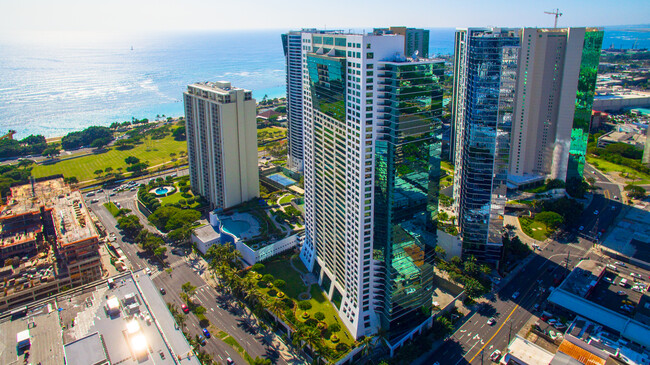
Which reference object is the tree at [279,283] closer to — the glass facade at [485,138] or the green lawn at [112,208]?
the glass facade at [485,138]

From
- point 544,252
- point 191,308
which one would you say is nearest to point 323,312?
point 191,308

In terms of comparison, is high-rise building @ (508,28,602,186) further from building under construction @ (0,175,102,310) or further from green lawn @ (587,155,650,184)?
building under construction @ (0,175,102,310)

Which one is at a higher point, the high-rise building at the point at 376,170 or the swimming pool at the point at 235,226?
the high-rise building at the point at 376,170

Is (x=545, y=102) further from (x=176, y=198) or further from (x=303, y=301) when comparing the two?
(x=176, y=198)

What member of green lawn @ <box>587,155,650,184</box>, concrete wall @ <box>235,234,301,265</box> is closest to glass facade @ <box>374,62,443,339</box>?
concrete wall @ <box>235,234,301,265</box>

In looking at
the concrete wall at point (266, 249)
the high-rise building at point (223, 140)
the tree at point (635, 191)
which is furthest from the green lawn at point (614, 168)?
the high-rise building at point (223, 140)

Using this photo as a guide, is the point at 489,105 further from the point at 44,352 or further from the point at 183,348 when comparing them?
the point at 44,352
